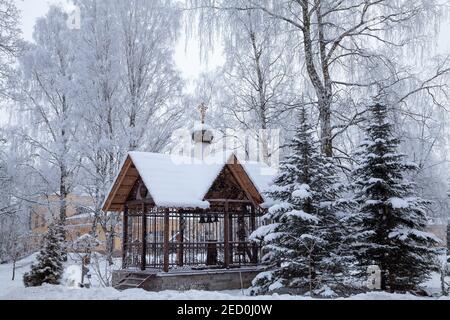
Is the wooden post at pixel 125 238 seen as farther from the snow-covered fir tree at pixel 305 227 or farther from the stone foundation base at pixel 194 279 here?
the snow-covered fir tree at pixel 305 227

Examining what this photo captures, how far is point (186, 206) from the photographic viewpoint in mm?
12148

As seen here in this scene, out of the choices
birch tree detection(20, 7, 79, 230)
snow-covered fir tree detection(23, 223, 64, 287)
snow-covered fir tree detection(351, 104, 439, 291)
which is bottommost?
snow-covered fir tree detection(23, 223, 64, 287)

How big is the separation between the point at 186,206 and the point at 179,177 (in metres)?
1.10

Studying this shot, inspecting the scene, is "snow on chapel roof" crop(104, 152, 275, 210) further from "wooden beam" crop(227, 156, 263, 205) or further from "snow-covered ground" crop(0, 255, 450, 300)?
"snow-covered ground" crop(0, 255, 450, 300)

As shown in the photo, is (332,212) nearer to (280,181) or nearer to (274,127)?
(280,181)

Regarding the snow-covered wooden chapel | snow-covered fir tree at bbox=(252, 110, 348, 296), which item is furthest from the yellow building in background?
snow-covered fir tree at bbox=(252, 110, 348, 296)

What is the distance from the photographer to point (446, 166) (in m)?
24.5

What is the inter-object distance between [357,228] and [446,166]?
→ 16949 millimetres

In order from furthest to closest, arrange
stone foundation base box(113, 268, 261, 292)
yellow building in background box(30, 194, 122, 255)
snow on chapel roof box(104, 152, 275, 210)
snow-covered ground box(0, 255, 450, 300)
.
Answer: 1. yellow building in background box(30, 194, 122, 255)
2. stone foundation base box(113, 268, 261, 292)
3. snow on chapel roof box(104, 152, 275, 210)
4. snow-covered ground box(0, 255, 450, 300)

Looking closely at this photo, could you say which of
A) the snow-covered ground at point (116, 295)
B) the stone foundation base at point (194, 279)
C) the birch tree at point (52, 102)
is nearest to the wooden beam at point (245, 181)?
the stone foundation base at point (194, 279)

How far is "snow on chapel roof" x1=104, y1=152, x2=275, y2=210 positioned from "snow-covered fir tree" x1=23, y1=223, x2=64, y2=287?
1856mm

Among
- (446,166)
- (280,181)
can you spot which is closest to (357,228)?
(280,181)

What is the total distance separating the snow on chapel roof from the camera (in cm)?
1210

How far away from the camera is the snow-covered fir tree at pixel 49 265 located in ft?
41.2
